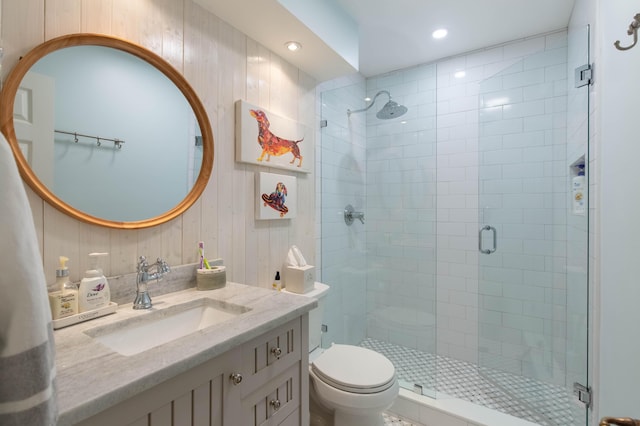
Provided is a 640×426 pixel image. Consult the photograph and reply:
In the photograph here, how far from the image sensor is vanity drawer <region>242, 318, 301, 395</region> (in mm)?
945

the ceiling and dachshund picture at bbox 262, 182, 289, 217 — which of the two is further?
dachshund picture at bbox 262, 182, 289, 217

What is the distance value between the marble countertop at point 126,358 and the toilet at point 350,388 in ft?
2.03

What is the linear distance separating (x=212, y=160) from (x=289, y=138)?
0.63 m

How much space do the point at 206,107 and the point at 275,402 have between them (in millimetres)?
1318

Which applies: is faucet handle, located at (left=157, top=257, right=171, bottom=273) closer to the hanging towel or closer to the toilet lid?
the hanging towel

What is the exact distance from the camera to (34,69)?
3.19ft

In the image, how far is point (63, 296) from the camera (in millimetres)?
937

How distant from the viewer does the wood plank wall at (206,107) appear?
3.27ft

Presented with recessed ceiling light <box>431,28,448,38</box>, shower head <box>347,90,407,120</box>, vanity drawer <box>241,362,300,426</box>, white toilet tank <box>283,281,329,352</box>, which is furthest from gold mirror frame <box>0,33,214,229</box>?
recessed ceiling light <box>431,28,448,38</box>

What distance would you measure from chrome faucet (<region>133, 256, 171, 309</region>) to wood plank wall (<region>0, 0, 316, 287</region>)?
0.08 metres

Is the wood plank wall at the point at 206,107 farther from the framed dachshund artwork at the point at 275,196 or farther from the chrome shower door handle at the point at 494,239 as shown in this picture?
the chrome shower door handle at the point at 494,239

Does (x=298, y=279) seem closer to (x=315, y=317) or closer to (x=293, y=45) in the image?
(x=315, y=317)

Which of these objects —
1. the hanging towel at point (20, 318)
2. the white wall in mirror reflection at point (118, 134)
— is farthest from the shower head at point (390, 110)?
the hanging towel at point (20, 318)

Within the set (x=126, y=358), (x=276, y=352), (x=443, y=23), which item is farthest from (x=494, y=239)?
(x=126, y=358)
